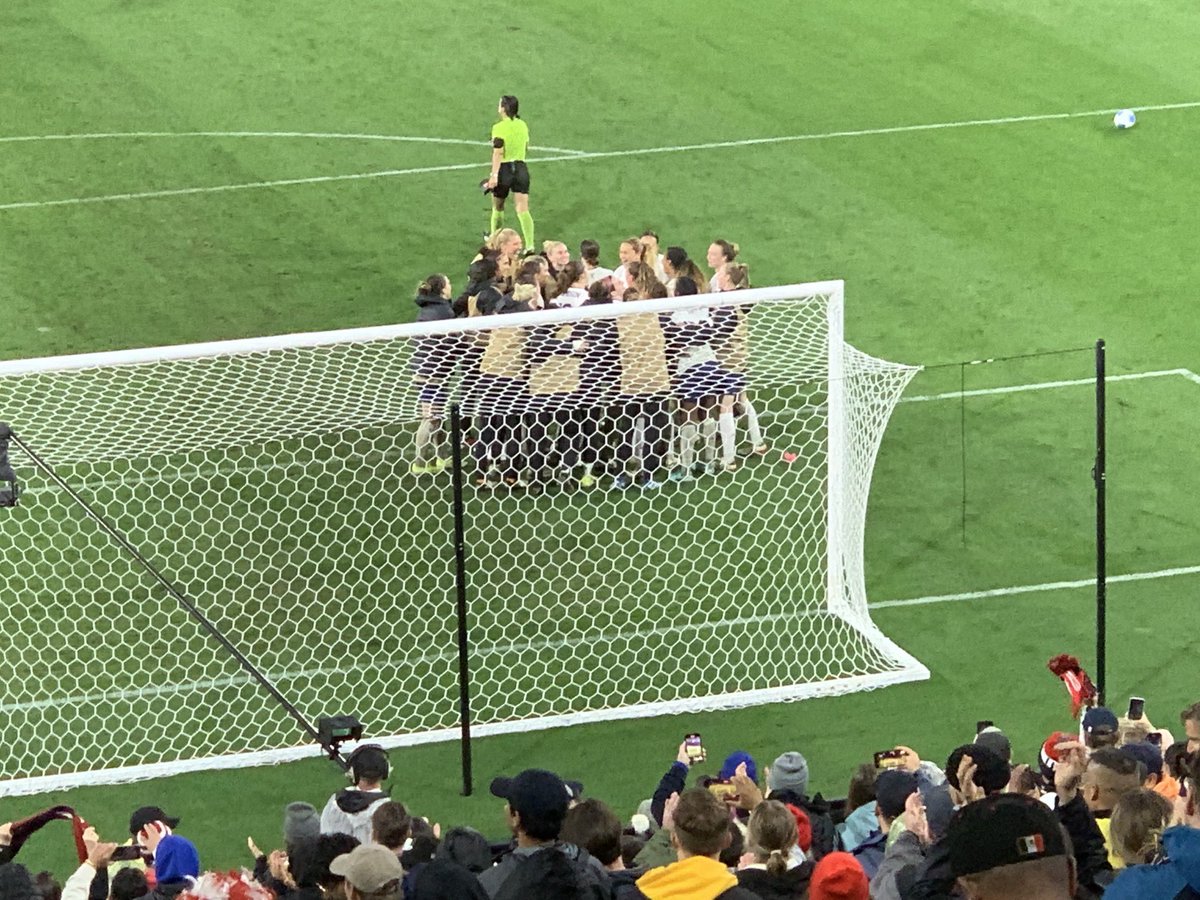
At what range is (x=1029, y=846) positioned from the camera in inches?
208

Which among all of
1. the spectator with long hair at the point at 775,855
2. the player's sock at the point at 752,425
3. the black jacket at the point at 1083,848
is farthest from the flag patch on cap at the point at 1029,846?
the player's sock at the point at 752,425

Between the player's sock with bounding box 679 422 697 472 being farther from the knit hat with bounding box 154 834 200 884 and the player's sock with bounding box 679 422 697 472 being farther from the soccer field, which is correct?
the knit hat with bounding box 154 834 200 884

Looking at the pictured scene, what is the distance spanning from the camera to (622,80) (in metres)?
24.7

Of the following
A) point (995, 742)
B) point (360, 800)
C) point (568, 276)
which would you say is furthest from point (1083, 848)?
point (568, 276)

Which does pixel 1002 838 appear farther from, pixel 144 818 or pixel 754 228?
pixel 754 228

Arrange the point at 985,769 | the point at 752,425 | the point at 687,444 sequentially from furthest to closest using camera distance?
the point at 752,425 → the point at 687,444 → the point at 985,769

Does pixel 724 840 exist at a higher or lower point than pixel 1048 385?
lower

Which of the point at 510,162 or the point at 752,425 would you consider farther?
the point at 510,162

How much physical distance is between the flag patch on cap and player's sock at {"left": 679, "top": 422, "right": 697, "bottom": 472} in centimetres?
923

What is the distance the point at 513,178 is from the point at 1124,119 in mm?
7193

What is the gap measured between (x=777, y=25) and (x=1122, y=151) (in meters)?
5.35

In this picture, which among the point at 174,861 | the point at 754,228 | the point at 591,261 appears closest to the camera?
the point at 174,861

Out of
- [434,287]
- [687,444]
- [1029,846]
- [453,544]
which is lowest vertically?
[1029,846]

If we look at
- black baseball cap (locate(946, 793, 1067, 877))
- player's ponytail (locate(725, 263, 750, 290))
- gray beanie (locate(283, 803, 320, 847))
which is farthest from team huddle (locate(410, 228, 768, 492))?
black baseball cap (locate(946, 793, 1067, 877))
